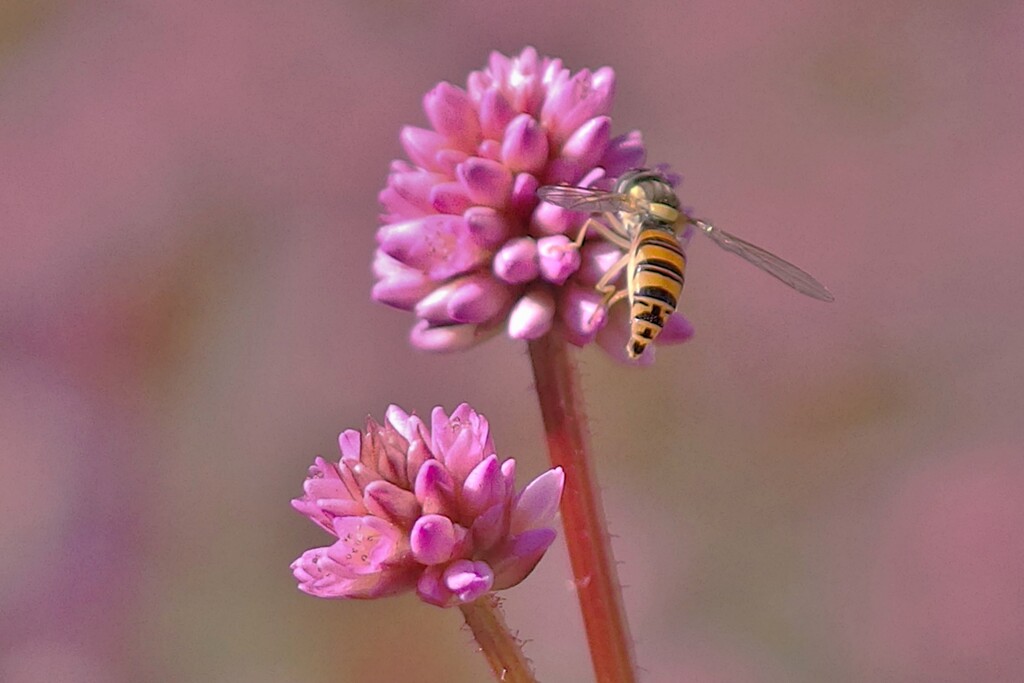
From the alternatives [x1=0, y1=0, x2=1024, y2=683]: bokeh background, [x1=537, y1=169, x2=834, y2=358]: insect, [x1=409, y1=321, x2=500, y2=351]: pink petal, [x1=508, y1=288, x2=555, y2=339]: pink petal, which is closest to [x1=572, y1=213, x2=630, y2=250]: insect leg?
[x1=537, y1=169, x2=834, y2=358]: insect

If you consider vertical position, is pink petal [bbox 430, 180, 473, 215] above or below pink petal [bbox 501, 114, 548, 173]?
below

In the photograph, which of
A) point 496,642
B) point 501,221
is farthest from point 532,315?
point 496,642

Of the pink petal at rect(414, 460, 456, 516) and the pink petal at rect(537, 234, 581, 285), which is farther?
the pink petal at rect(537, 234, 581, 285)

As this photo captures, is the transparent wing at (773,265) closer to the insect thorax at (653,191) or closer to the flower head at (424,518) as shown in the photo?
the insect thorax at (653,191)

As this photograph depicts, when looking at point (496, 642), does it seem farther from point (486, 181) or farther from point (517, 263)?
point (486, 181)

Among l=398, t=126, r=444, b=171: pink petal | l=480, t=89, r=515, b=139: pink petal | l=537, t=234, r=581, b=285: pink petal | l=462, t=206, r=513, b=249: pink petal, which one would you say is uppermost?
l=480, t=89, r=515, b=139: pink petal

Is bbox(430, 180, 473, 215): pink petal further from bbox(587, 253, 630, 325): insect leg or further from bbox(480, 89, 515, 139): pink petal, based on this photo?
bbox(587, 253, 630, 325): insect leg

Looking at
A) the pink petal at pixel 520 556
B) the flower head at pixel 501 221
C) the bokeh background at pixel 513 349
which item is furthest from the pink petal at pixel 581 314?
the bokeh background at pixel 513 349
